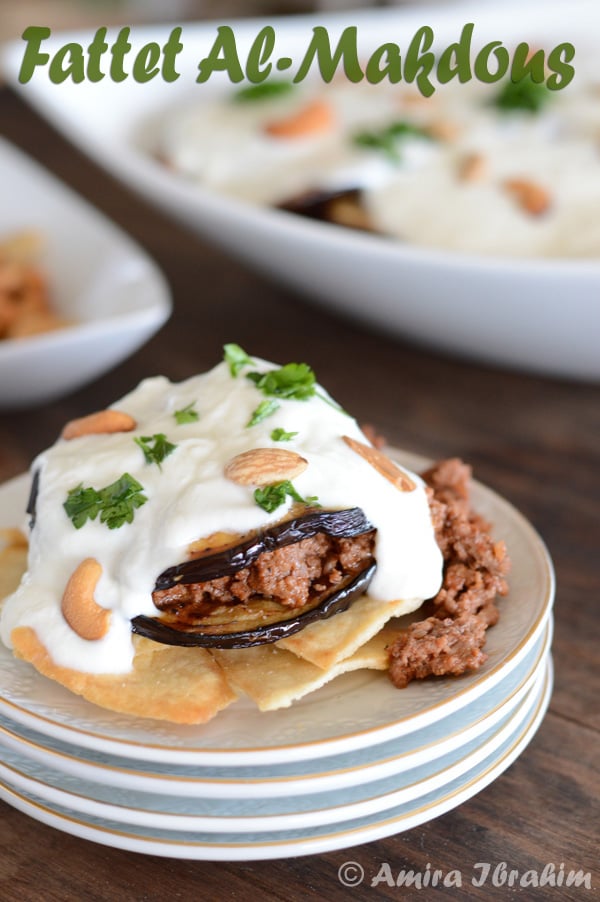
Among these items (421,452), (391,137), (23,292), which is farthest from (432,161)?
(23,292)

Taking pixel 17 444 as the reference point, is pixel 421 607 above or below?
above

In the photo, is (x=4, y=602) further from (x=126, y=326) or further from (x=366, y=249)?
(x=366, y=249)

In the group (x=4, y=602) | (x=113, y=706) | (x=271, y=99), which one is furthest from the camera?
(x=271, y=99)

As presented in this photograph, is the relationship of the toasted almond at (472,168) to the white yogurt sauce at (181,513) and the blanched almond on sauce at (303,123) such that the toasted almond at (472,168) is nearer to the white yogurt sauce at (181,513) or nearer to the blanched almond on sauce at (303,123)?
the blanched almond on sauce at (303,123)

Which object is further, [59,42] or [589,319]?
[59,42]

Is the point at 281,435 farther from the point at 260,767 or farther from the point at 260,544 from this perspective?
the point at 260,767

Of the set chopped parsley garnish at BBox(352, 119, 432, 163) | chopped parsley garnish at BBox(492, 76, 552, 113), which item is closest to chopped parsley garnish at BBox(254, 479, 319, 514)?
chopped parsley garnish at BBox(352, 119, 432, 163)

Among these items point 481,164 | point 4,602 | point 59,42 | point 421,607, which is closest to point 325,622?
point 421,607
